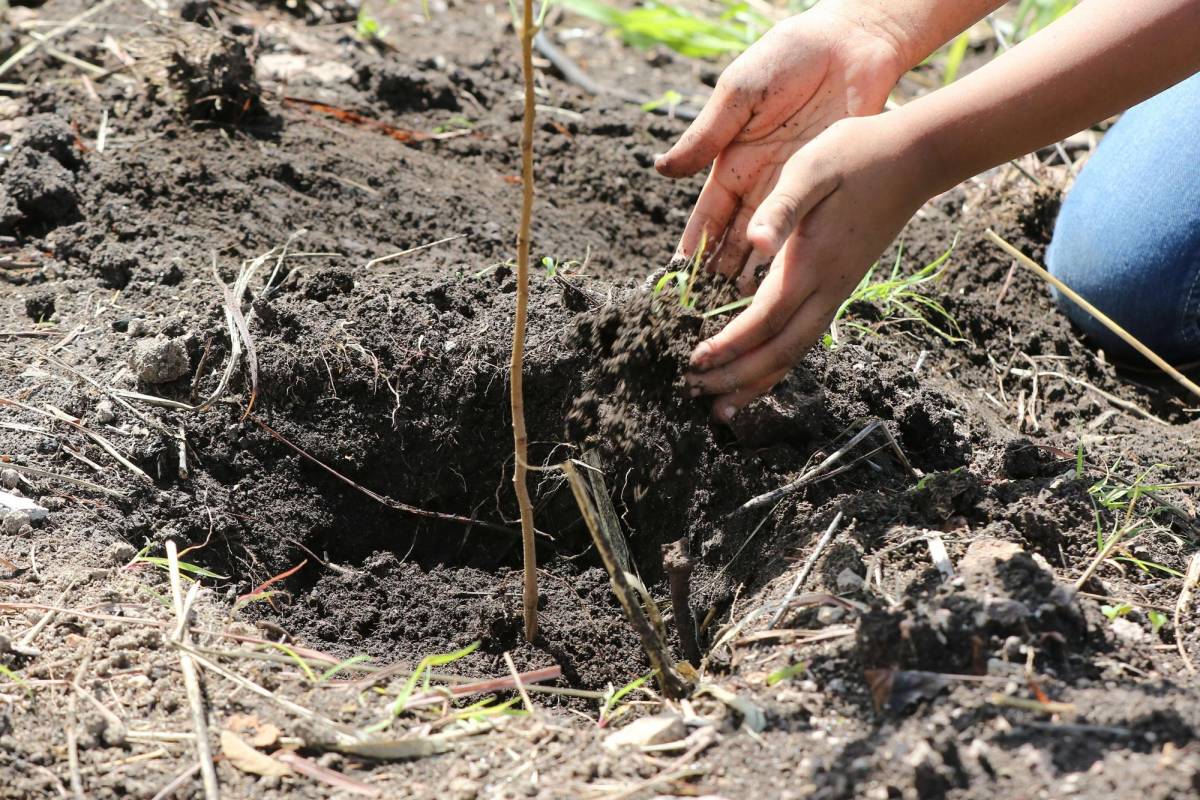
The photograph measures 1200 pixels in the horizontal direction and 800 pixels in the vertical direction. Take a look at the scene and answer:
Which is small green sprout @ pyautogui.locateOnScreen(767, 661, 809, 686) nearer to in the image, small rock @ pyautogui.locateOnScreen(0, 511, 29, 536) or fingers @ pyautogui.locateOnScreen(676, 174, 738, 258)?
fingers @ pyautogui.locateOnScreen(676, 174, 738, 258)

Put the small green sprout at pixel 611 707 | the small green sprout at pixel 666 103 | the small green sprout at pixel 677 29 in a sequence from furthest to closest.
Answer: the small green sprout at pixel 677 29 < the small green sprout at pixel 666 103 < the small green sprout at pixel 611 707

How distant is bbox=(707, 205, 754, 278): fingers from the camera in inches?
88.0

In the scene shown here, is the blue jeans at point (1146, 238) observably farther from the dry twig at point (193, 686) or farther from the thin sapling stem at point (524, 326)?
the dry twig at point (193, 686)

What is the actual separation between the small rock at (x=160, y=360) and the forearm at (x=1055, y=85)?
1.49 metres

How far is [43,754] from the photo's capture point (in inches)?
59.4

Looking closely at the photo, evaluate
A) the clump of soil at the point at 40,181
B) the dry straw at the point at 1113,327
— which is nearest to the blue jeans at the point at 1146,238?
the dry straw at the point at 1113,327

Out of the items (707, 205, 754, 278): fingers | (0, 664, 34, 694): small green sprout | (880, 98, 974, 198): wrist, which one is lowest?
(0, 664, 34, 694): small green sprout

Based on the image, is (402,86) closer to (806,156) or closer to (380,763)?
A: (806,156)

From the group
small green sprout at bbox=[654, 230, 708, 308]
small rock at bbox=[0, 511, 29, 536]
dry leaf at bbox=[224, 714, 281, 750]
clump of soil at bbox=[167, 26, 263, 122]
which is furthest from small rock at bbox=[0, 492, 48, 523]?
clump of soil at bbox=[167, 26, 263, 122]

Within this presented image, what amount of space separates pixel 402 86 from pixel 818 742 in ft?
9.04

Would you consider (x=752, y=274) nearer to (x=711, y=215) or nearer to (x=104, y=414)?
(x=711, y=215)

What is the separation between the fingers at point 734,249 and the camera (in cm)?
224

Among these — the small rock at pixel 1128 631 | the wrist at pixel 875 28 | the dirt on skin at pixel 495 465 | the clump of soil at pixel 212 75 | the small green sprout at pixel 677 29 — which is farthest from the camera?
the small green sprout at pixel 677 29

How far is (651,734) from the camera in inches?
60.0
